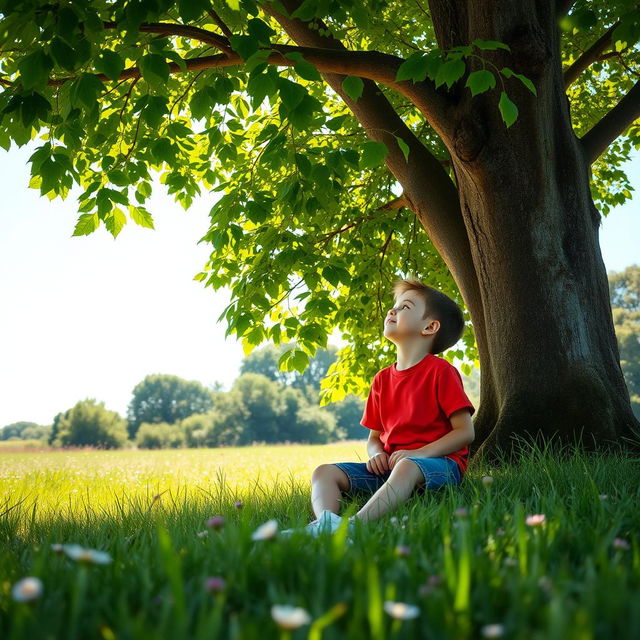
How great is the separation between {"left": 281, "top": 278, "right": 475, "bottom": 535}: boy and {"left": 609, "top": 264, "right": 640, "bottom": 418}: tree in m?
50.8

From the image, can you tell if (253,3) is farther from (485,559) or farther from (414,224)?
(414,224)

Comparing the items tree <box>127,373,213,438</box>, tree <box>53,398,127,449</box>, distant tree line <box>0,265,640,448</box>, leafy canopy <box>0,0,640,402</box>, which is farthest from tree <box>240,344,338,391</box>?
leafy canopy <box>0,0,640,402</box>

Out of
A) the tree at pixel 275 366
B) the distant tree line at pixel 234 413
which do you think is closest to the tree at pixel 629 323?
the distant tree line at pixel 234 413

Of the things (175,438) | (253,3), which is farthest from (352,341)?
(175,438)

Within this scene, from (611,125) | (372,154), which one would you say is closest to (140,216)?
(372,154)

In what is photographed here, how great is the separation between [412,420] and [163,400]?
302ft

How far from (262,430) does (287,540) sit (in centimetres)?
7497

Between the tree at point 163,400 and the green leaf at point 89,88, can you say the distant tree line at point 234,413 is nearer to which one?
the tree at point 163,400

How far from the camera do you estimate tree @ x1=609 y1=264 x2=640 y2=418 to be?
56719mm

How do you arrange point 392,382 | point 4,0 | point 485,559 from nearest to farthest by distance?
1. point 485,559
2. point 4,0
3. point 392,382

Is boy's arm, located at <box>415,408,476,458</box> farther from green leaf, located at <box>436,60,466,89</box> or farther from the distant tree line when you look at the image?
the distant tree line

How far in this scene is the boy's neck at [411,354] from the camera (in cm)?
407

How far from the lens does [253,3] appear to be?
12.0 ft

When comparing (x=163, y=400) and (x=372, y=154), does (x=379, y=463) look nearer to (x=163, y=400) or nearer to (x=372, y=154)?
(x=372, y=154)
